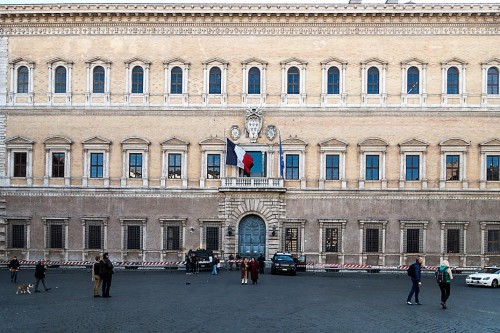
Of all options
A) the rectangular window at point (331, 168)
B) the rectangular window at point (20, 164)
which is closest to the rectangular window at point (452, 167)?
the rectangular window at point (331, 168)

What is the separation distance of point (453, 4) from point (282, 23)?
10730mm

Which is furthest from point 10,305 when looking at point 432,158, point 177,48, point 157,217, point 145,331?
point 432,158

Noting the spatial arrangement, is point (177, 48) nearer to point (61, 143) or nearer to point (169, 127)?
point (169, 127)

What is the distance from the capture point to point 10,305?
25703mm

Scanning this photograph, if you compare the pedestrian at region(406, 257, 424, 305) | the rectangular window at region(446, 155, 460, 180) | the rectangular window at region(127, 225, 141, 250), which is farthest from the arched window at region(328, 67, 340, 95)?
the pedestrian at region(406, 257, 424, 305)

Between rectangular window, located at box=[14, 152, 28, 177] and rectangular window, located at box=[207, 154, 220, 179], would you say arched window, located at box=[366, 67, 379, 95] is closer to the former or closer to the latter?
rectangular window, located at box=[207, 154, 220, 179]

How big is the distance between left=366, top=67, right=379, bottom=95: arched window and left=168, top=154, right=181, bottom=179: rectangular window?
42.0 feet

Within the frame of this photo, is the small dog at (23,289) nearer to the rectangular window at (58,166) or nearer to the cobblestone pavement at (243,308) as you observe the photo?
the cobblestone pavement at (243,308)

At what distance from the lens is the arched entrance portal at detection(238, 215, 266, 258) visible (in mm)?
50750

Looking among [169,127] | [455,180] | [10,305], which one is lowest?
[10,305]

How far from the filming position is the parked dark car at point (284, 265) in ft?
146

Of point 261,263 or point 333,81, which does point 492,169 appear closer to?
point 333,81

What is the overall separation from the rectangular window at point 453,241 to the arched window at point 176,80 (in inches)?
756

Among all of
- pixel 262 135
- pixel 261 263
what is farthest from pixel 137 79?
pixel 261 263
